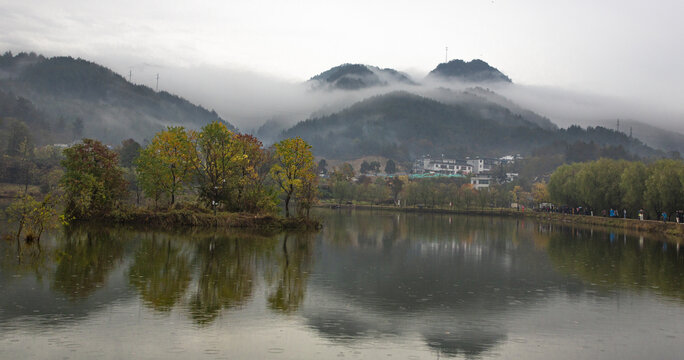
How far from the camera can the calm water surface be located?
17.5 metres

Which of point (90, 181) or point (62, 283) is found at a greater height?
point (90, 181)

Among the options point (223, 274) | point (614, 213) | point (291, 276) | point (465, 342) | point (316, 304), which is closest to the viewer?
point (465, 342)

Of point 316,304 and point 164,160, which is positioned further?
point 164,160

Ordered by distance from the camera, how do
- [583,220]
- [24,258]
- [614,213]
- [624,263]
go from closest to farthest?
[24,258]
[624,263]
[614,213]
[583,220]

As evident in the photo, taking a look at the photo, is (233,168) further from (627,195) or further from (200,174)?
(627,195)

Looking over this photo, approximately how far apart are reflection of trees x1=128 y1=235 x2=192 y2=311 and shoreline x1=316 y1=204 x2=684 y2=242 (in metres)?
62.3

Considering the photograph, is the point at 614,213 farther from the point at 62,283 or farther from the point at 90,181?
the point at 62,283

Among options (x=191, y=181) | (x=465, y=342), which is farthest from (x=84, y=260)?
(x=191, y=181)

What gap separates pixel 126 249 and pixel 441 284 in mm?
21249

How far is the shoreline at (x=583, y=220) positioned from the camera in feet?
258

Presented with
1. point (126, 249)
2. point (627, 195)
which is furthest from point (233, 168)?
point (627, 195)

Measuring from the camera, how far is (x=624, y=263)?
143ft

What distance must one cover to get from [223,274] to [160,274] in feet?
10.3

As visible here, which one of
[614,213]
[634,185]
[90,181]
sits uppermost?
[634,185]
